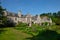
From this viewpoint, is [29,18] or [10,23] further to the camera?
[29,18]

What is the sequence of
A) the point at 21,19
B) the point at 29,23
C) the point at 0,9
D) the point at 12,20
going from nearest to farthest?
the point at 0,9 < the point at 29,23 < the point at 12,20 < the point at 21,19

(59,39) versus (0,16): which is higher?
(0,16)

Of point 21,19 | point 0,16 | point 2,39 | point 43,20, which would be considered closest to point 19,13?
point 21,19

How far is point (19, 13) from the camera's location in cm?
8525

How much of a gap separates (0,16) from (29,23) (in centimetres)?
3125

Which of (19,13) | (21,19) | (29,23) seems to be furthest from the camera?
(19,13)

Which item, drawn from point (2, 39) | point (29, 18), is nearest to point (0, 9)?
point (2, 39)

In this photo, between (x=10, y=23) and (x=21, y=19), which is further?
(x=21, y=19)

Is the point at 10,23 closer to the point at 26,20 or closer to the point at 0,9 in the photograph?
the point at 26,20

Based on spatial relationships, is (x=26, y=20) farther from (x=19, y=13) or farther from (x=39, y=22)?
(x=19, y=13)

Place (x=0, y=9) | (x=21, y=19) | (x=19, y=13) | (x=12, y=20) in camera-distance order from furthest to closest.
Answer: (x=19, y=13), (x=21, y=19), (x=12, y=20), (x=0, y=9)

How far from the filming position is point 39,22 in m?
76.3

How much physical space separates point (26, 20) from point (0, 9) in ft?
123

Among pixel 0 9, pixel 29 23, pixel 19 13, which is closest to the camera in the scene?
pixel 0 9
